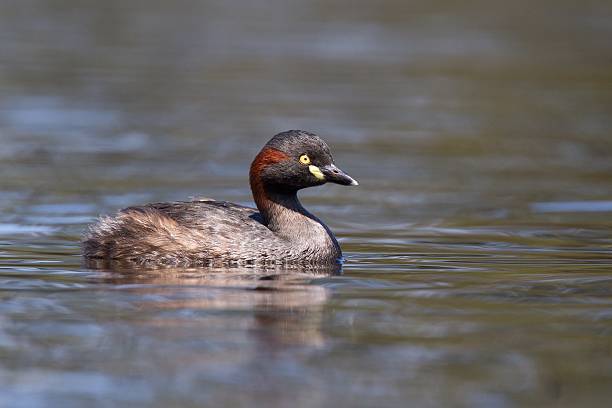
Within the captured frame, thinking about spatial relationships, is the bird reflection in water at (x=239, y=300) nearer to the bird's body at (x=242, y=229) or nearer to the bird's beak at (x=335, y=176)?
the bird's body at (x=242, y=229)

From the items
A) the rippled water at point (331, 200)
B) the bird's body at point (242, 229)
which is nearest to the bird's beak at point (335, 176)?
the bird's body at point (242, 229)

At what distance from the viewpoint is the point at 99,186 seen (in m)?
16.2

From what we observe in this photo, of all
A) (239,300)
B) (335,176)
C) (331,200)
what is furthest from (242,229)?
(331,200)

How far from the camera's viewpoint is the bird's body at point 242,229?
11898mm

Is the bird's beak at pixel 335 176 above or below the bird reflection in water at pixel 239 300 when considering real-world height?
above

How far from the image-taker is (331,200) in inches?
639

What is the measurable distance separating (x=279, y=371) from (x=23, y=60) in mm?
20804

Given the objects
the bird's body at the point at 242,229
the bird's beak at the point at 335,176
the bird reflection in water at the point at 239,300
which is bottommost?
the bird reflection in water at the point at 239,300

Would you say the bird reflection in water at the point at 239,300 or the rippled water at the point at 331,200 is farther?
the bird reflection in water at the point at 239,300

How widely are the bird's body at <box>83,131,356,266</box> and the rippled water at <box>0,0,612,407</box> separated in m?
0.39

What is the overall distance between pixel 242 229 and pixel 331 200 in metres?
4.32

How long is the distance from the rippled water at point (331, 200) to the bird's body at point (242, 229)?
0.39 meters

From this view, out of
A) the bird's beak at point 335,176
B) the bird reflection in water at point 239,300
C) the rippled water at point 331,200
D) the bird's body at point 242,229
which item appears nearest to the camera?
the rippled water at point 331,200

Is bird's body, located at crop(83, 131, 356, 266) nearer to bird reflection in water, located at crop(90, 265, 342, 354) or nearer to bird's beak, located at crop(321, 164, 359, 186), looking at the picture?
bird's beak, located at crop(321, 164, 359, 186)
